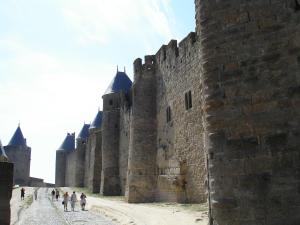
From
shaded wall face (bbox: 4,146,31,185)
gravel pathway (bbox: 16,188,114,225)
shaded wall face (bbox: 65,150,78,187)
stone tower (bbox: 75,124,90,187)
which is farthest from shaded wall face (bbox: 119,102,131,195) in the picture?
shaded wall face (bbox: 4,146,31,185)

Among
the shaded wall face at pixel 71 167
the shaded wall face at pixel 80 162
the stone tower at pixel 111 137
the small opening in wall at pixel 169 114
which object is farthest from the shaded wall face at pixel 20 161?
the small opening in wall at pixel 169 114

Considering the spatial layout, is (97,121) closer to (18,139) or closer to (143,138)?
(143,138)

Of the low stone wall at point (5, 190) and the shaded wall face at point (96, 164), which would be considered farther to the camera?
the shaded wall face at point (96, 164)

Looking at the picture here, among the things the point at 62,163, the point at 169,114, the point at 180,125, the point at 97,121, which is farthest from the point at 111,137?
the point at 62,163

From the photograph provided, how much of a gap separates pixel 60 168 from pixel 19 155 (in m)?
6.40

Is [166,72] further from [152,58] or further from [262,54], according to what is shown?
[262,54]

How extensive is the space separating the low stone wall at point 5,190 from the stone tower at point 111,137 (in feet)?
76.7

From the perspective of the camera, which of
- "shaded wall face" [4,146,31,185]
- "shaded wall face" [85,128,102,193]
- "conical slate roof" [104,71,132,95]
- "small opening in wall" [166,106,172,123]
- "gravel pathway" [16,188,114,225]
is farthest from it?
"shaded wall face" [4,146,31,185]

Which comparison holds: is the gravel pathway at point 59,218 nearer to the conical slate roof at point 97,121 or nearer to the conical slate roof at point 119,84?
the conical slate roof at point 119,84

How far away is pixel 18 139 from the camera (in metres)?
60.0

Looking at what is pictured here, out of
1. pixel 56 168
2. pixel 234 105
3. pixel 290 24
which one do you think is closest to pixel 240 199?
pixel 234 105

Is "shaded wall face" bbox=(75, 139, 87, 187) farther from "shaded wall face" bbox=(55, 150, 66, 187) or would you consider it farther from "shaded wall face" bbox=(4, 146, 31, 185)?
"shaded wall face" bbox=(4, 146, 31, 185)

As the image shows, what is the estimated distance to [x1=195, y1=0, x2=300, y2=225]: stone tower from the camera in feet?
16.5

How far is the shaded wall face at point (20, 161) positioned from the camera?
58.3 metres
